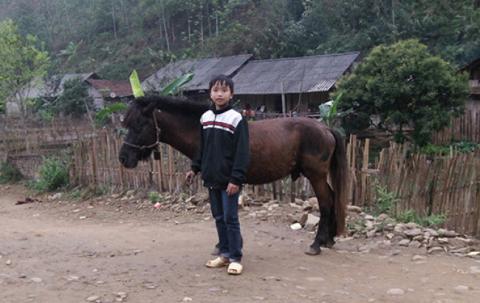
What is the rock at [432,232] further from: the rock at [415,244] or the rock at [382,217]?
the rock at [382,217]

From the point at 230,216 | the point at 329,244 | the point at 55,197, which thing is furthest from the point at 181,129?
the point at 55,197

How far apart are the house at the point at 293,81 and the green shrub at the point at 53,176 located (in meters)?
11.7

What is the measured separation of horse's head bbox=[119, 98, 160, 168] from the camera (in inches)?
169

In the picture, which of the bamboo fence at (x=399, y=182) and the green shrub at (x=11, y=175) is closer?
the bamboo fence at (x=399, y=182)

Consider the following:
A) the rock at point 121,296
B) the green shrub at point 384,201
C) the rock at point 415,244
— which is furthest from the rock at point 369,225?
the rock at point 121,296

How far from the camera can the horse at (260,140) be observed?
431 centimetres

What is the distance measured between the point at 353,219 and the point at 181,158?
10.1ft

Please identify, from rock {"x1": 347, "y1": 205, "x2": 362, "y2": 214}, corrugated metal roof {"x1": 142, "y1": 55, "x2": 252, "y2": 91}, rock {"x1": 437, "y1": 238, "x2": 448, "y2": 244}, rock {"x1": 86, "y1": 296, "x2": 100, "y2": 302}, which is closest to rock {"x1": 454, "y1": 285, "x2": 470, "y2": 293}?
rock {"x1": 437, "y1": 238, "x2": 448, "y2": 244}

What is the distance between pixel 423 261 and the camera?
4.36 meters

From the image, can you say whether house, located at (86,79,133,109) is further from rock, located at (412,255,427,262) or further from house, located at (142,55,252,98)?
rock, located at (412,255,427,262)

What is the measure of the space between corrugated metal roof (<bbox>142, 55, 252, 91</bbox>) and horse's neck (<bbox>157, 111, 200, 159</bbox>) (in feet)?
68.1

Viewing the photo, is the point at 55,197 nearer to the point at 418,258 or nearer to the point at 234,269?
the point at 234,269

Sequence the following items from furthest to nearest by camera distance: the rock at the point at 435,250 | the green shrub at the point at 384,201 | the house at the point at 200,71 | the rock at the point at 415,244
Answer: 1. the house at the point at 200,71
2. the green shrub at the point at 384,201
3. the rock at the point at 415,244
4. the rock at the point at 435,250

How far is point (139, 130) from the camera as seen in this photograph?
432 centimetres
